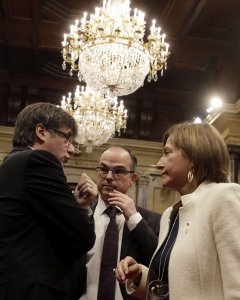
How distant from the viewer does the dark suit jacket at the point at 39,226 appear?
1974 mm

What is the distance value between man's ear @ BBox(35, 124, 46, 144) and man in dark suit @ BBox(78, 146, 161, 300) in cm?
54

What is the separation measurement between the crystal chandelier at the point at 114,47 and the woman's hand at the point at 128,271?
176 inches

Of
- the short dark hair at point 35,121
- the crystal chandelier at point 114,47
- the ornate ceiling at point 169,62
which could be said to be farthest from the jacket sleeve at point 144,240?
the ornate ceiling at point 169,62

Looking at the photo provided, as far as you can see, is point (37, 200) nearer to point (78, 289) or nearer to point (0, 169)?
point (0, 169)

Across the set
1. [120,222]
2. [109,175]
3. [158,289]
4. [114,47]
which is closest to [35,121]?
[109,175]

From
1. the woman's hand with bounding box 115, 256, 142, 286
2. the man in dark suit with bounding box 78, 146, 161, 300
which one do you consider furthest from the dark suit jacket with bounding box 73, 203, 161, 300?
the woman's hand with bounding box 115, 256, 142, 286

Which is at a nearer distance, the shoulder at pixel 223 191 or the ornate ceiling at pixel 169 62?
the shoulder at pixel 223 191

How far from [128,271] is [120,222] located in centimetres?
64

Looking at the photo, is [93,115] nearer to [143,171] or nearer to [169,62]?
[169,62]

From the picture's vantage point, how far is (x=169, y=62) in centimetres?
928

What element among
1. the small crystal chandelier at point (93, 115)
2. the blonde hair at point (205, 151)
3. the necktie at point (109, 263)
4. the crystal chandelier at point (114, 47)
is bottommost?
the necktie at point (109, 263)

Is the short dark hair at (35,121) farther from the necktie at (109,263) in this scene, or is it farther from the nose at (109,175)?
the necktie at (109,263)

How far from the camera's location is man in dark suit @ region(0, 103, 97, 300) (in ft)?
6.42

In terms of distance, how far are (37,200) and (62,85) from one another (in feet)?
27.9
